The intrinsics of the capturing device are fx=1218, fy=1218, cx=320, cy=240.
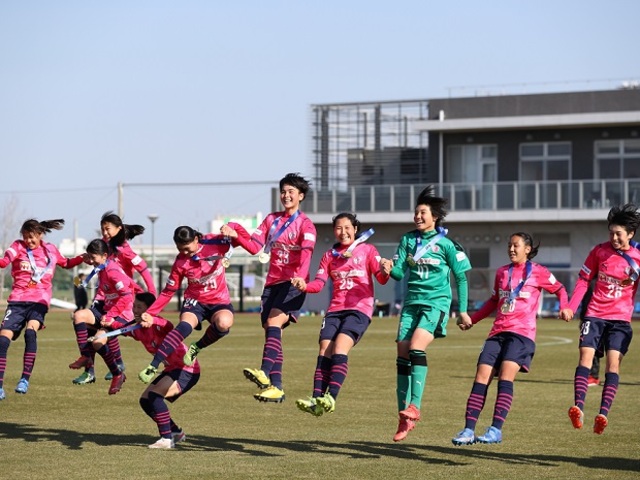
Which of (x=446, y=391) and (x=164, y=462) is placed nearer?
(x=164, y=462)

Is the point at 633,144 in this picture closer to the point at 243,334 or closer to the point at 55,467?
the point at 243,334

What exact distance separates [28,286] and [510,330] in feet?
25.6

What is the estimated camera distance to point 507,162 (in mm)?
59344

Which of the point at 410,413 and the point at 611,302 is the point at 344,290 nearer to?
the point at 410,413

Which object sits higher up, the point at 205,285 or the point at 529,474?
the point at 205,285

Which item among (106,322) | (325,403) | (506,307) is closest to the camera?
(325,403)

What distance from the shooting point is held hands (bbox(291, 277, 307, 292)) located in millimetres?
12469

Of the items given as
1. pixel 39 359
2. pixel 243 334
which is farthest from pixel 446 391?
pixel 243 334

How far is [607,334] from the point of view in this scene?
1256 cm

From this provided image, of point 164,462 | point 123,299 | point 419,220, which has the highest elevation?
point 419,220

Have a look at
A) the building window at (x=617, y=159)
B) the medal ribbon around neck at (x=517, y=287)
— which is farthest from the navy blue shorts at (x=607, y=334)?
the building window at (x=617, y=159)

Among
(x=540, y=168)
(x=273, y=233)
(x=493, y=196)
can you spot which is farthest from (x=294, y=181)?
(x=540, y=168)

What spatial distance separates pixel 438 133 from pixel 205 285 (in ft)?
159

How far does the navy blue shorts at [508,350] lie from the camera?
12102 mm
